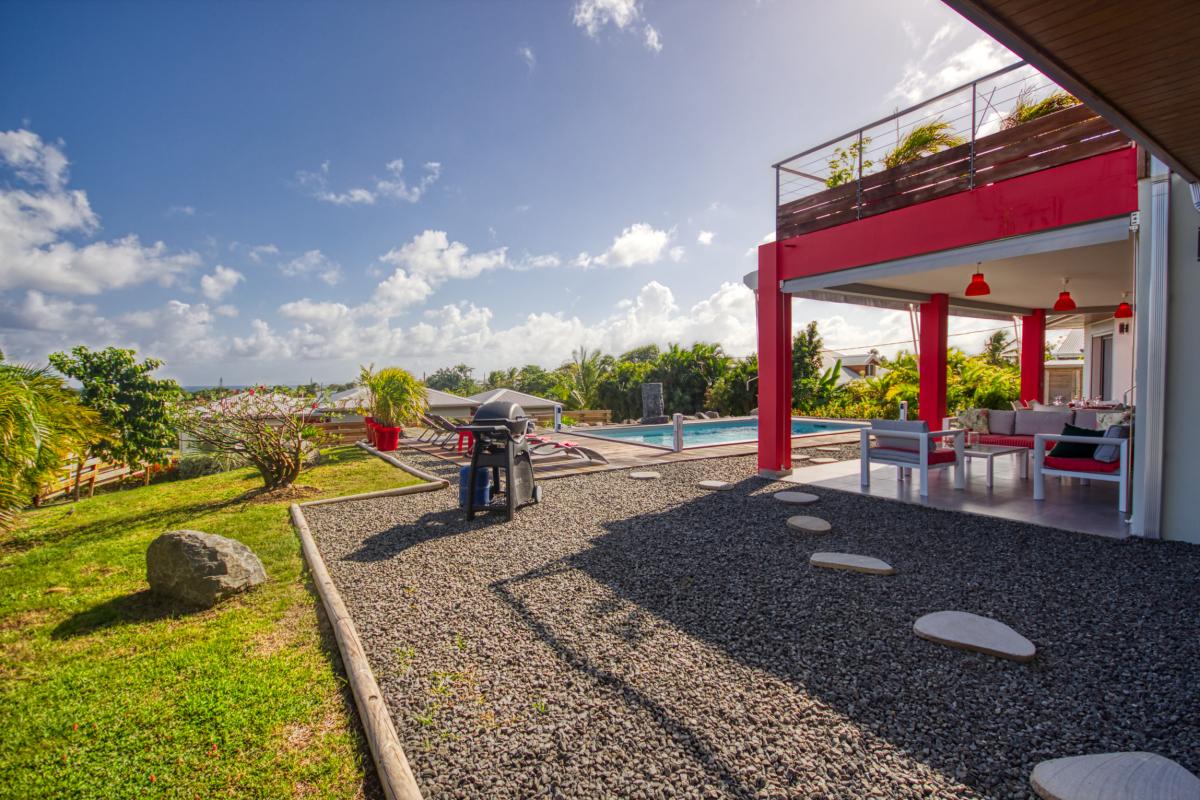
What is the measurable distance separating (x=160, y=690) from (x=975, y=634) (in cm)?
442

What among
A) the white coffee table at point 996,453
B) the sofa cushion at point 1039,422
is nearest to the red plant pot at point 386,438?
the white coffee table at point 996,453

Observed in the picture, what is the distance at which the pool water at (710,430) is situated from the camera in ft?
49.7

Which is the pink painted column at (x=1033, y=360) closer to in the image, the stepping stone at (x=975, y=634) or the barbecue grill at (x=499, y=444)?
the stepping stone at (x=975, y=634)

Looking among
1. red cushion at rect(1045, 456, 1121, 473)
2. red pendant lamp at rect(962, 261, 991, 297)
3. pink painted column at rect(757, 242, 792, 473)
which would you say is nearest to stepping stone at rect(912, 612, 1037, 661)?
red cushion at rect(1045, 456, 1121, 473)

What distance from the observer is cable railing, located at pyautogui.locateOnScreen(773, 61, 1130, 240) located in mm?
5391

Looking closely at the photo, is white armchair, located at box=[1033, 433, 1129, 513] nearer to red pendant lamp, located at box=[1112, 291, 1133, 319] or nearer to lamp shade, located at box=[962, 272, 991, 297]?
lamp shade, located at box=[962, 272, 991, 297]

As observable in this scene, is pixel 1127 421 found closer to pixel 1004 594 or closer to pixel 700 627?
pixel 1004 594

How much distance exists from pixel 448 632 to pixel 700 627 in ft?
5.23

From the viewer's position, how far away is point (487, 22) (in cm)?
1057

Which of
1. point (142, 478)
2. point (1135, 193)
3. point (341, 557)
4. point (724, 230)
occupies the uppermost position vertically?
point (724, 230)

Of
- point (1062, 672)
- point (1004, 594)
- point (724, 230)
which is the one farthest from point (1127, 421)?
point (724, 230)

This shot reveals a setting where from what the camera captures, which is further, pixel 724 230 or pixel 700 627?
pixel 724 230

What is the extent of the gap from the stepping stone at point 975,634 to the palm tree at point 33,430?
24.5 ft

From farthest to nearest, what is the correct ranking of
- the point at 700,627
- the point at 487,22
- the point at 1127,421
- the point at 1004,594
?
the point at 487,22 → the point at 1127,421 → the point at 1004,594 → the point at 700,627
